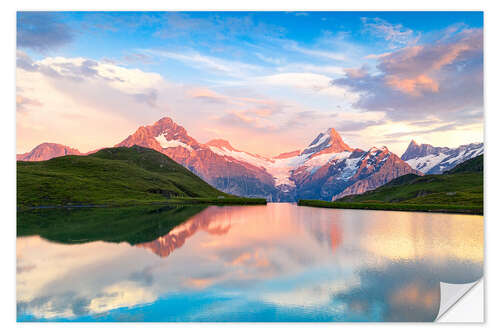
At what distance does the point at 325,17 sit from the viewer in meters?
Answer: 32.5

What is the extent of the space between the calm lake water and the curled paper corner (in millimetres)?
462

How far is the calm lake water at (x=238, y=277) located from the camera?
20766mm

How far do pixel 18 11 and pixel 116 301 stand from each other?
2765 cm

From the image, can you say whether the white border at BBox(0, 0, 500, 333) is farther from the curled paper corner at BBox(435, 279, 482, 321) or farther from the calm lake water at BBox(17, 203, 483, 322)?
the curled paper corner at BBox(435, 279, 482, 321)
